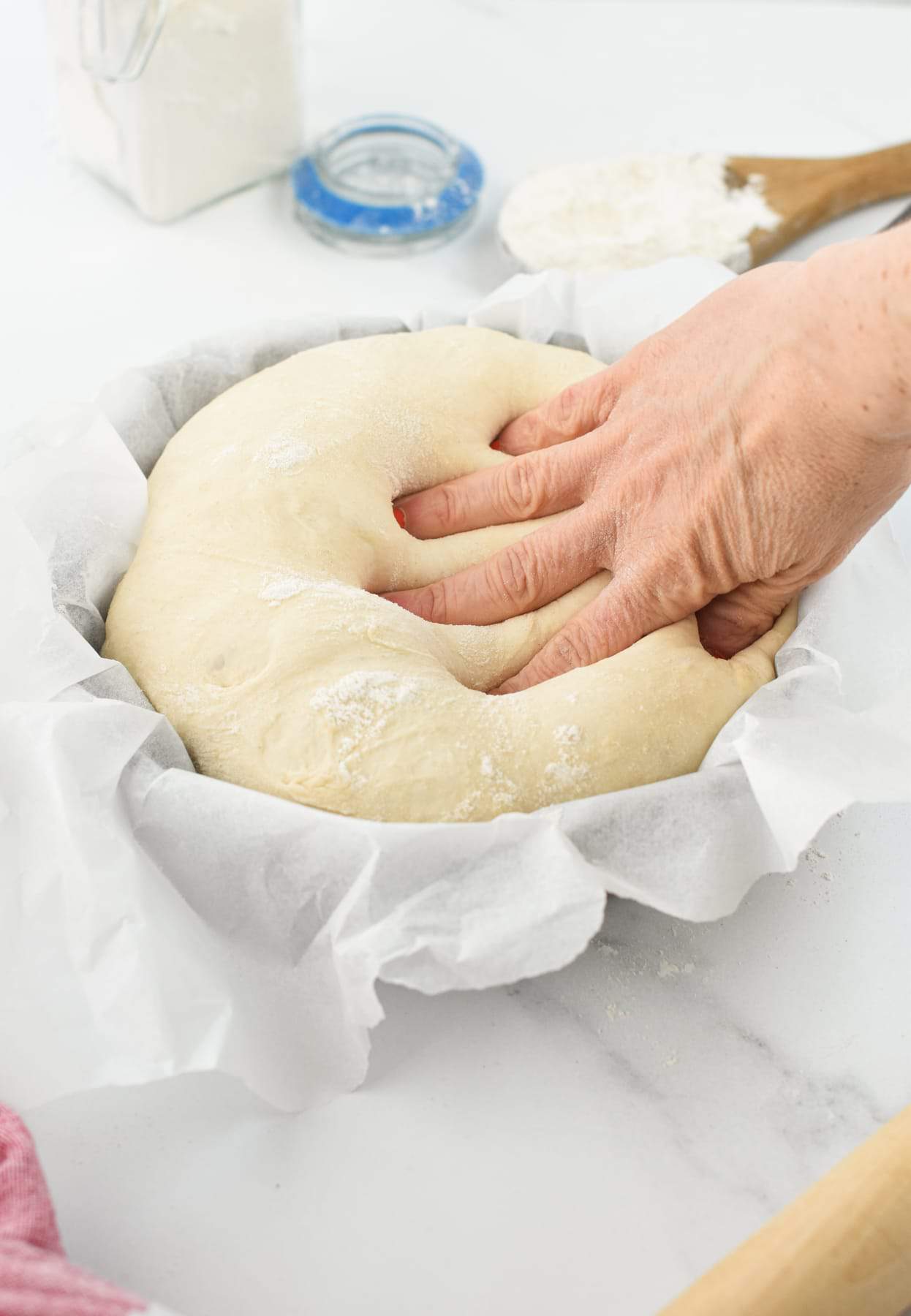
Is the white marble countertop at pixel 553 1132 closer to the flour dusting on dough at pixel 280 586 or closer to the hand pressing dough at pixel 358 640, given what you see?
the hand pressing dough at pixel 358 640

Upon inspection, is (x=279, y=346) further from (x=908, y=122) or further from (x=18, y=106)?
(x=908, y=122)

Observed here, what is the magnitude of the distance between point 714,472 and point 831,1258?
52cm

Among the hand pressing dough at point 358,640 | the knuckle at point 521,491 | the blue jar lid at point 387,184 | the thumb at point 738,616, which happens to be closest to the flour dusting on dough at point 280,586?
the hand pressing dough at point 358,640

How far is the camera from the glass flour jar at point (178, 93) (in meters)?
1.33

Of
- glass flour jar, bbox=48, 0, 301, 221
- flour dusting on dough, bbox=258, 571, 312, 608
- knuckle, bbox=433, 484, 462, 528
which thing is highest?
glass flour jar, bbox=48, 0, 301, 221

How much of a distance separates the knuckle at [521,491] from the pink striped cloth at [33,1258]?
0.58 meters

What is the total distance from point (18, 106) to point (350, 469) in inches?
44.4

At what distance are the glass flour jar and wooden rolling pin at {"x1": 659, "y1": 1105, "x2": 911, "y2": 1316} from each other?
4.17 ft

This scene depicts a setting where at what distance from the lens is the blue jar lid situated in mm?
1543

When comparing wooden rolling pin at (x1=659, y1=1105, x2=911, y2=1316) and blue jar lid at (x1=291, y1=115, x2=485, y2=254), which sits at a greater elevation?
blue jar lid at (x1=291, y1=115, x2=485, y2=254)

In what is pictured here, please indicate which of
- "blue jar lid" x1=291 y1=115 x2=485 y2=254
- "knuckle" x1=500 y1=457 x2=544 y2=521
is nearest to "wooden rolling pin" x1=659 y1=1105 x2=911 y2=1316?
"knuckle" x1=500 y1=457 x2=544 y2=521

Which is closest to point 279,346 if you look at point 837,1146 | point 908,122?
point 837,1146

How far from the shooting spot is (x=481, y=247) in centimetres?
158

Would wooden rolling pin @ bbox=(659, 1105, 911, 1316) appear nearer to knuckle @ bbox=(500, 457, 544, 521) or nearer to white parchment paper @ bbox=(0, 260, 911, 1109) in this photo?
white parchment paper @ bbox=(0, 260, 911, 1109)
